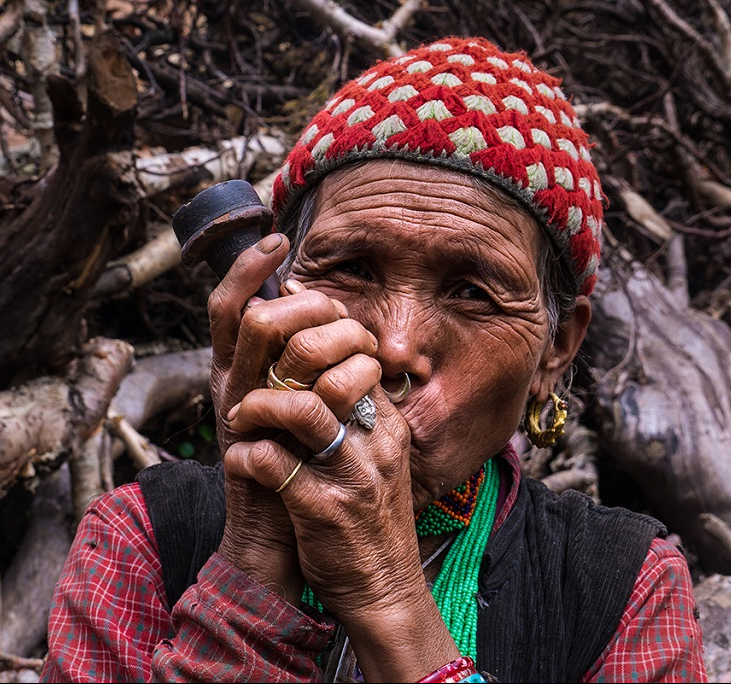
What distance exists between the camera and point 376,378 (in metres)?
1.22

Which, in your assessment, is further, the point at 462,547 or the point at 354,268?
the point at 462,547

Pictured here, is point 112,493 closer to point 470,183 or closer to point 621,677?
point 470,183

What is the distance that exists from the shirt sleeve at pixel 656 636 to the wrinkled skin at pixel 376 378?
0.44 m

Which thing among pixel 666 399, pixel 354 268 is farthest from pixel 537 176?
pixel 666 399

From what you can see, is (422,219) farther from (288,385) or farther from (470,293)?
(288,385)

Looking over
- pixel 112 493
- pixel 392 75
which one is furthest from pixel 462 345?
pixel 112 493

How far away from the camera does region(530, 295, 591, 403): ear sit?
1.80 meters

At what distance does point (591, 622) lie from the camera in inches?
62.6

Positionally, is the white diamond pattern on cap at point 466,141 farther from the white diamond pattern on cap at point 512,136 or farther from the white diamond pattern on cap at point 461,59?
the white diamond pattern on cap at point 461,59

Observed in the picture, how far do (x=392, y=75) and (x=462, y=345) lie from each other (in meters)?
0.64

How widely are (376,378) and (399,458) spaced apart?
0.16m

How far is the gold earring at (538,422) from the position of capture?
5.95 feet

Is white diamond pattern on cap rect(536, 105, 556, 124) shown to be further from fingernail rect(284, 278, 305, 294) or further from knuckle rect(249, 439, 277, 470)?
knuckle rect(249, 439, 277, 470)

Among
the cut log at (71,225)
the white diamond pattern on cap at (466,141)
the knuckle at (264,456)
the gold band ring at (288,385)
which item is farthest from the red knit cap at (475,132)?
the cut log at (71,225)
